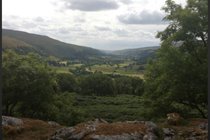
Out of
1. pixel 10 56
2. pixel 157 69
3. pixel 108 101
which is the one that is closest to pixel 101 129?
pixel 157 69

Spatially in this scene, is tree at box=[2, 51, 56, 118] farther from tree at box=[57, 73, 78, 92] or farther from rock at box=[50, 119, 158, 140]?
tree at box=[57, 73, 78, 92]

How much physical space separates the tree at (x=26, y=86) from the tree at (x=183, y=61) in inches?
283

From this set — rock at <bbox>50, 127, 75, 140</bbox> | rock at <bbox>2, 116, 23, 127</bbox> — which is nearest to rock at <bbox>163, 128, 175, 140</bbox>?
rock at <bbox>50, 127, 75, 140</bbox>

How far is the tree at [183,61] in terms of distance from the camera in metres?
16.5

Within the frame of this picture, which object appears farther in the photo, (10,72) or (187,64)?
(10,72)

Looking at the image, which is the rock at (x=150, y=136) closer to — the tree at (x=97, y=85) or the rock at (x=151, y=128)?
the rock at (x=151, y=128)

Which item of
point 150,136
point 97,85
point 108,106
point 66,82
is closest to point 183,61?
point 150,136

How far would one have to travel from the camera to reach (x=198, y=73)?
54.2 feet

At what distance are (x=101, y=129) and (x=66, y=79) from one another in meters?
41.7

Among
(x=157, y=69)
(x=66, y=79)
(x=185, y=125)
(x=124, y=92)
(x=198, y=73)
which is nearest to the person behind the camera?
(x=185, y=125)

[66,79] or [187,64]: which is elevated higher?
[187,64]

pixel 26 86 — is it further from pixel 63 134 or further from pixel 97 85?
pixel 97 85

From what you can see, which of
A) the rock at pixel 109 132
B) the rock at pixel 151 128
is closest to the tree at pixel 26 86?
the rock at pixel 109 132

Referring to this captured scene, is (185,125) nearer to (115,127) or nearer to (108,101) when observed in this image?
(115,127)
